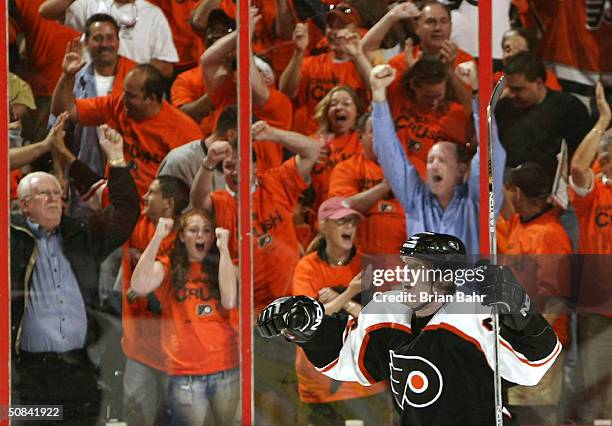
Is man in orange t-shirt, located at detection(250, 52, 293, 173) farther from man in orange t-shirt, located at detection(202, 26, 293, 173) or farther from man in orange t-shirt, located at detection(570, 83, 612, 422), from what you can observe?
man in orange t-shirt, located at detection(570, 83, 612, 422)

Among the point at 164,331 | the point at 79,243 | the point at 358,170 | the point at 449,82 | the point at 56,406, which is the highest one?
the point at 449,82

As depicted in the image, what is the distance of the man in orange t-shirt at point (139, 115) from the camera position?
14.0 feet

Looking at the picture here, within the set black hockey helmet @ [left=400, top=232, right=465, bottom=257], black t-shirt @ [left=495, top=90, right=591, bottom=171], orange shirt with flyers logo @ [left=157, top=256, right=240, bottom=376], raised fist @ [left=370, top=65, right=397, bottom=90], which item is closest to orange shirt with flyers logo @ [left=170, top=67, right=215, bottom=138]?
orange shirt with flyers logo @ [left=157, top=256, right=240, bottom=376]

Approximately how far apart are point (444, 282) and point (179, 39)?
1.99 metres

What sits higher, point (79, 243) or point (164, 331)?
point (79, 243)

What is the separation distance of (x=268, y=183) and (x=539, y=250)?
1.29 meters

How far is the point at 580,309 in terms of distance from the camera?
4.08 metres

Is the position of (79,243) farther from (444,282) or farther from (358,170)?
(444,282)

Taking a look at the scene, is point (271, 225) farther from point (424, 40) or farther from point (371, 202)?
point (424, 40)

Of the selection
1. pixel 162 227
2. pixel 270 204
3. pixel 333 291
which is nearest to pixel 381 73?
pixel 270 204

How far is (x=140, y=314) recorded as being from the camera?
4273 millimetres

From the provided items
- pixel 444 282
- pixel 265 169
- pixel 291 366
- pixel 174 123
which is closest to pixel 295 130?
pixel 265 169

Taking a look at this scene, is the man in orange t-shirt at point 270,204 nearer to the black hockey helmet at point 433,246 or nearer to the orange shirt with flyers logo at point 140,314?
the orange shirt with flyers logo at point 140,314

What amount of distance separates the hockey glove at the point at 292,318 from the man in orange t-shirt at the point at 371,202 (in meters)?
1.34
